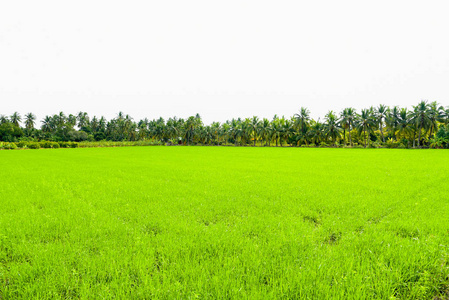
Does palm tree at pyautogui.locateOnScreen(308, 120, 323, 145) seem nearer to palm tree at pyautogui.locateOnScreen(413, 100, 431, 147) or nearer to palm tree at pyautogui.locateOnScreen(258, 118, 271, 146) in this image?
palm tree at pyautogui.locateOnScreen(258, 118, 271, 146)

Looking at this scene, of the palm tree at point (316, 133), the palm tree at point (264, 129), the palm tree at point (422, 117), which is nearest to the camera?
the palm tree at point (422, 117)

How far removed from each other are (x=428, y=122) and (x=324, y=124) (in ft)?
90.1

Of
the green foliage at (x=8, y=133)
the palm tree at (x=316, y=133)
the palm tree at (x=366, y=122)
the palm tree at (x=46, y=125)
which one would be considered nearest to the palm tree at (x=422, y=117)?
the palm tree at (x=366, y=122)

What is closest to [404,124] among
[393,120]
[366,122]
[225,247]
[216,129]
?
[393,120]

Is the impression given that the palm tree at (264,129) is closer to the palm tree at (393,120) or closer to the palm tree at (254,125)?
the palm tree at (254,125)

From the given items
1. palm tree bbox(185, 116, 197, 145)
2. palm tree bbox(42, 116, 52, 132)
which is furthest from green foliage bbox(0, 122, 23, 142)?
palm tree bbox(185, 116, 197, 145)

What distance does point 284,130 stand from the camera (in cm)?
8425

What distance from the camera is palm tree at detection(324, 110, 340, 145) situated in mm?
73056

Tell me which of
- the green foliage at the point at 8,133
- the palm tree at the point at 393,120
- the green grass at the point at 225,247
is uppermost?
the palm tree at the point at 393,120

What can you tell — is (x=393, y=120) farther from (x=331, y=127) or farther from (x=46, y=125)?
(x=46, y=125)

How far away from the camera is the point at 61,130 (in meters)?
88.2

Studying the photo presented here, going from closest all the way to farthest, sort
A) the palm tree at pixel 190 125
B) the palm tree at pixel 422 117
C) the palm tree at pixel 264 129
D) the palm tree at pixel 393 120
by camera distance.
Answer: the palm tree at pixel 422 117
the palm tree at pixel 393 120
the palm tree at pixel 264 129
the palm tree at pixel 190 125

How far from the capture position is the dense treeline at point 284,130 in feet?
197

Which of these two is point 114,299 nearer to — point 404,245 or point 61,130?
point 404,245
